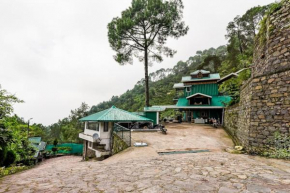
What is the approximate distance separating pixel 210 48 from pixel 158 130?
7767 cm

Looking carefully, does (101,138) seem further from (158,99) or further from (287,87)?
(158,99)

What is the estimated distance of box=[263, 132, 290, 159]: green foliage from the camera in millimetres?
4853

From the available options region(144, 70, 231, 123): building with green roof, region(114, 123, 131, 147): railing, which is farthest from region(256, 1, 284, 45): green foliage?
region(144, 70, 231, 123): building with green roof

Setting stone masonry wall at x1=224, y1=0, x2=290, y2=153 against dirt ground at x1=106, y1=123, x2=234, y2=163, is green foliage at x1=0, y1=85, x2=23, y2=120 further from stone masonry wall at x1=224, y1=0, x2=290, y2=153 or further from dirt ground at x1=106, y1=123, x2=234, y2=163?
stone masonry wall at x1=224, y1=0, x2=290, y2=153

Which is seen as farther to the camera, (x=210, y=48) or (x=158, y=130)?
(x=210, y=48)

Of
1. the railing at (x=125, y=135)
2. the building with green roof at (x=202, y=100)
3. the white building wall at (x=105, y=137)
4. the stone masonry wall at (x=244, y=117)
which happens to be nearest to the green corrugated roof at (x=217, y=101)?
the building with green roof at (x=202, y=100)

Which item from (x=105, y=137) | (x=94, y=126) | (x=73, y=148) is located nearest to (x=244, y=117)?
(x=105, y=137)

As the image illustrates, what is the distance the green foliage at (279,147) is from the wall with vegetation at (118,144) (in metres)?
6.50

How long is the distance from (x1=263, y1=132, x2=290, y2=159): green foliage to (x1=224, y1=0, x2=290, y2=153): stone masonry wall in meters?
0.15

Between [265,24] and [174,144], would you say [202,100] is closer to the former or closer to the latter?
[174,144]

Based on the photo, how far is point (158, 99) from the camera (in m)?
39.2

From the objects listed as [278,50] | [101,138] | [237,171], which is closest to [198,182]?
[237,171]

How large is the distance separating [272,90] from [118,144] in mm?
8354

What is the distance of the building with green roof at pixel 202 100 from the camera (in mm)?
19261
